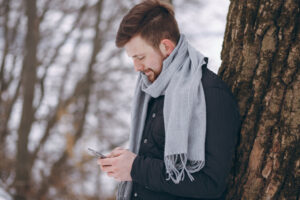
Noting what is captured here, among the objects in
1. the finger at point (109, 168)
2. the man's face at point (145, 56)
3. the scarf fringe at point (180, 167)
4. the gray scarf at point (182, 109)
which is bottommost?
the finger at point (109, 168)

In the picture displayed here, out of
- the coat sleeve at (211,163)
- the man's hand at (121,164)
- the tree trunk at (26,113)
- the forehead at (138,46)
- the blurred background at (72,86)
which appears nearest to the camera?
the coat sleeve at (211,163)

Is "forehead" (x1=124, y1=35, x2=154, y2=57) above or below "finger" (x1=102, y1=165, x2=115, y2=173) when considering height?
above

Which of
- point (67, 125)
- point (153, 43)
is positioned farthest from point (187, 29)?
point (153, 43)

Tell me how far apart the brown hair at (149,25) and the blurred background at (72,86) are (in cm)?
667

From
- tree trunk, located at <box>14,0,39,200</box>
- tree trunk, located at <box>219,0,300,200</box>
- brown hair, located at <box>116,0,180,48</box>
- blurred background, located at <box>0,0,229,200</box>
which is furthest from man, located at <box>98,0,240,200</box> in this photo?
blurred background, located at <box>0,0,229,200</box>

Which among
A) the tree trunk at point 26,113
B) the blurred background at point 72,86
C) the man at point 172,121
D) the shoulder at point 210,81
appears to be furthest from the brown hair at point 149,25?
the blurred background at point 72,86

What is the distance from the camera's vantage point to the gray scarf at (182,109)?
1581mm

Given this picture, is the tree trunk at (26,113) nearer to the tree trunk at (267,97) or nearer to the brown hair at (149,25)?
the brown hair at (149,25)

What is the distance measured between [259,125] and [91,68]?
338 inches

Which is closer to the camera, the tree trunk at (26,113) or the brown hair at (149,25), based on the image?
the brown hair at (149,25)

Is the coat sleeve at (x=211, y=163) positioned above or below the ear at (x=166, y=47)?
below

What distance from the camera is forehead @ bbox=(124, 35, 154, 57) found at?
1808 millimetres

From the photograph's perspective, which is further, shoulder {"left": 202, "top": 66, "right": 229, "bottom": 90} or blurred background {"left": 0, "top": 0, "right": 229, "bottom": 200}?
blurred background {"left": 0, "top": 0, "right": 229, "bottom": 200}

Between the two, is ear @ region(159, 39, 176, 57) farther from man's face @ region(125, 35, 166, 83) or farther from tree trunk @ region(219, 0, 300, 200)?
tree trunk @ region(219, 0, 300, 200)
